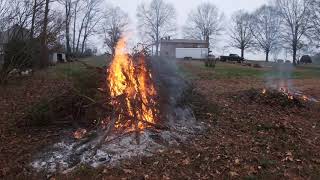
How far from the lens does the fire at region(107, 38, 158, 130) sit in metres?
7.73

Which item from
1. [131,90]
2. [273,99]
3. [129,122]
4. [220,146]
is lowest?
[220,146]

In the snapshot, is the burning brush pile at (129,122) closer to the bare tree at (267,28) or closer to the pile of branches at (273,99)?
the pile of branches at (273,99)

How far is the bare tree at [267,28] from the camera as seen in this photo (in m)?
63.4

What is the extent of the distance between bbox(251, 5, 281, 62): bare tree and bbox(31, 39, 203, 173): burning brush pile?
184 feet

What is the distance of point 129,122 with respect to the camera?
7.70m

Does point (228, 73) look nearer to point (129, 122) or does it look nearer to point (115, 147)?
point (129, 122)

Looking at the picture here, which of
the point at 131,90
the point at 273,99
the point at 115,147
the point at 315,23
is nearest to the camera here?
the point at 115,147

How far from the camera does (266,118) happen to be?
9648 millimetres

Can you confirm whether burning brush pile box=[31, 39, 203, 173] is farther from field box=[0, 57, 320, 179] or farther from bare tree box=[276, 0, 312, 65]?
bare tree box=[276, 0, 312, 65]

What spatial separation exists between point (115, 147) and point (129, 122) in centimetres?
82

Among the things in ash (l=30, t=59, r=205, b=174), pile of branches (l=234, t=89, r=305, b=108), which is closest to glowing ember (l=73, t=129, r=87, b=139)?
ash (l=30, t=59, r=205, b=174)

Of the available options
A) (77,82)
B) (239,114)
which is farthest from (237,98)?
(77,82)

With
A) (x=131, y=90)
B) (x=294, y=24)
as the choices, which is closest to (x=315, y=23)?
(x=294, y=24)

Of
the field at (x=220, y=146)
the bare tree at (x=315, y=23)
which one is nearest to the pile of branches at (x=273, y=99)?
the field at (x=220, y=146)
